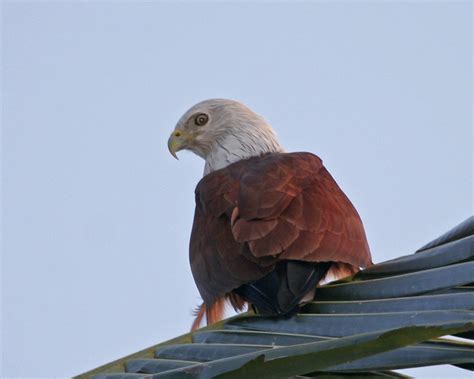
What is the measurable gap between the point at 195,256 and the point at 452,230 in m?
2.36

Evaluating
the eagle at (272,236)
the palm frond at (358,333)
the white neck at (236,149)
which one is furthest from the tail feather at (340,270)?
the white neck at (236,149)

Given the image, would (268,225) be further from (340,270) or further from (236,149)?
(236,149)

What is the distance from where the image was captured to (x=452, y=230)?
3.62 metres

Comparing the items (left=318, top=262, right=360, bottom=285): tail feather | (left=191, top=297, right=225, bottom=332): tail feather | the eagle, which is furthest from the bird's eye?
(left=318, top=262, right=360, bottom=285): tail feather

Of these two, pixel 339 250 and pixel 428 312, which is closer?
pixel 428 312

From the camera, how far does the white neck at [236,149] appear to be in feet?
25.3

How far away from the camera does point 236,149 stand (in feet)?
25.6

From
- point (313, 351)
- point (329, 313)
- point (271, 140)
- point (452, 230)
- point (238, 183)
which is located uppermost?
point (271, 140)

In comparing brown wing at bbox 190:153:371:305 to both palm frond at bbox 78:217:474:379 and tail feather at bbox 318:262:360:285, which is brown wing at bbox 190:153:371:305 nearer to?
tail feather at bbox 318:262:360:285

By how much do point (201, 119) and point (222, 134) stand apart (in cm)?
27

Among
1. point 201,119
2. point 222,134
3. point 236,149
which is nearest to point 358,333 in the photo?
point 236,149

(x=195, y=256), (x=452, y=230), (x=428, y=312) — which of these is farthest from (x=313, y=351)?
(x=195, y=256)

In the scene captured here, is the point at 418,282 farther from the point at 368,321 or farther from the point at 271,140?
the point at 271,140

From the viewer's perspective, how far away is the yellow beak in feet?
26.6
